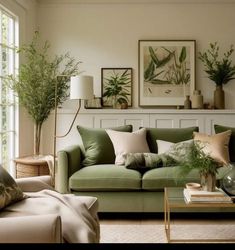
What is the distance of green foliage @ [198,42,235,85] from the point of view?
17.0 feet

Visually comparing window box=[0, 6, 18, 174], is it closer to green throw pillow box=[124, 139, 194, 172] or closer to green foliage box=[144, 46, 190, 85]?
green throw pillow box=[124, 139, 194, 172]

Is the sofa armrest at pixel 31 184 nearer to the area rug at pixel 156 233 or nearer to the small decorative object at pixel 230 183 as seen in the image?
the area rug at pixel 156 233

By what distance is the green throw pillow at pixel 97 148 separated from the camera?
418 cm

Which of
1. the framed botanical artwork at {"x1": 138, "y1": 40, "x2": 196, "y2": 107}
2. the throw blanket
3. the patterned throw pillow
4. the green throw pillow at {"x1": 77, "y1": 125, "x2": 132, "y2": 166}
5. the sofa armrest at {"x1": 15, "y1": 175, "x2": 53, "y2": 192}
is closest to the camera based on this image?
the throw blanket

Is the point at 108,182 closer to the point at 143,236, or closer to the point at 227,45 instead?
the point at 143,236

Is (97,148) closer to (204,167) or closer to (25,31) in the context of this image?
(204,167)

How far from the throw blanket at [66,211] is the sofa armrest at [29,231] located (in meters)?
0.41

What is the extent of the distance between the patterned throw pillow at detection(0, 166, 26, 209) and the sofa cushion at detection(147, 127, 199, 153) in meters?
2.24

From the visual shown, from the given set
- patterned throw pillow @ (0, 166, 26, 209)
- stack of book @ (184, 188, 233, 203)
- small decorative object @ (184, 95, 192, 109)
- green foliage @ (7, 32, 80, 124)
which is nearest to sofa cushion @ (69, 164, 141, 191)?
stack of book @ (184, 188, 233, 203)

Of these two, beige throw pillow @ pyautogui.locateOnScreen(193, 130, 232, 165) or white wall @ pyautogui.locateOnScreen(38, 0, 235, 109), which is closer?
beige throw pillow @ pyautogui.locateOnScreen(193, 130, 232, 165)

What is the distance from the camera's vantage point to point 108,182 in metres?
3.67

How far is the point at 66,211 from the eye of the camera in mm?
2205

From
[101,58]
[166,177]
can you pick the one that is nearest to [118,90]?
[101,58]

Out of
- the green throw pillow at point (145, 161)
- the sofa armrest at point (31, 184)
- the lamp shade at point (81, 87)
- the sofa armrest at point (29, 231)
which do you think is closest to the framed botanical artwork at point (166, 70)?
the green throw pillow at point (145, 161)
